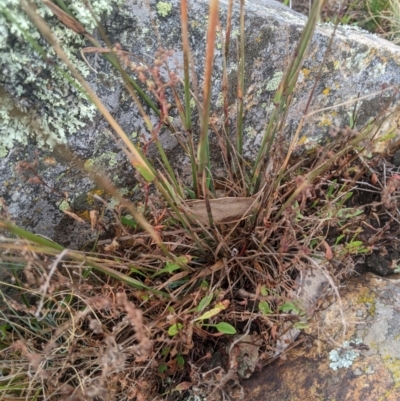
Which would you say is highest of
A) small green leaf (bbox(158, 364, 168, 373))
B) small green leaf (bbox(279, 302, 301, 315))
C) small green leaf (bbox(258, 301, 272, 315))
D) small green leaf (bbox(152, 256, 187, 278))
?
small green leaf (bbox(152, 256, 187, 278))

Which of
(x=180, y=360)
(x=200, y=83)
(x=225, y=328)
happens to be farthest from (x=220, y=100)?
(x=180, y=360)

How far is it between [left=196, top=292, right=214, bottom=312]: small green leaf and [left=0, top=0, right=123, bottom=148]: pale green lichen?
0.59m

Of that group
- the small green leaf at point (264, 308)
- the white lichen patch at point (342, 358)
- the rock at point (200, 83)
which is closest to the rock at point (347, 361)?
the white lichen patch at point (342, 358)

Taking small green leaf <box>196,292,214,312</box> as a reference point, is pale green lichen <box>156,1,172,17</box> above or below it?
above

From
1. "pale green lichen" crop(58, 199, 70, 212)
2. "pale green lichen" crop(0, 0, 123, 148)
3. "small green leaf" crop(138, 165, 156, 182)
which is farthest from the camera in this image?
"pale green lichen" crop(58, 199, 70, 212)

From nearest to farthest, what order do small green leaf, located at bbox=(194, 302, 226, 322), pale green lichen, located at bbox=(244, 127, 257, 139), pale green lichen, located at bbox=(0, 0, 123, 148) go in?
pale green lichen, located at bbox=(0, 0, 123, 148), small green leaf, located at bbox=(194, 302, 226, 322), pale green lichen, located at bbox=(244, 127, 257, 139)

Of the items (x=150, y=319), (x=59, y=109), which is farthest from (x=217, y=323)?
(x=59, y=109)

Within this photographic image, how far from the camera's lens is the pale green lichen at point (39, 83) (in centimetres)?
106

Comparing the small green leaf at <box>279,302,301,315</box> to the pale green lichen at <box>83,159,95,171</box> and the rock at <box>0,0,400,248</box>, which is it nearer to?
the rock at <box>0,0,400,248</box>

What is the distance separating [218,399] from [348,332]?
0.42 meters

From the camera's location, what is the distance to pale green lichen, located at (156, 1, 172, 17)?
1217 mm

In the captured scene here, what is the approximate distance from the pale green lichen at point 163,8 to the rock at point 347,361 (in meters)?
0.95

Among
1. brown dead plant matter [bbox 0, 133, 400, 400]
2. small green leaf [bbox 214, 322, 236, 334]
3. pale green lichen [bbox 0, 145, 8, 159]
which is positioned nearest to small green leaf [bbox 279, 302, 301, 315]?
brown dead plant matter [bbox 0, 133, 400, 400]

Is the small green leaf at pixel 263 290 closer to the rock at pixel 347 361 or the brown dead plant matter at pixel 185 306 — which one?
the brown dead plant matter at pixel 185 306
